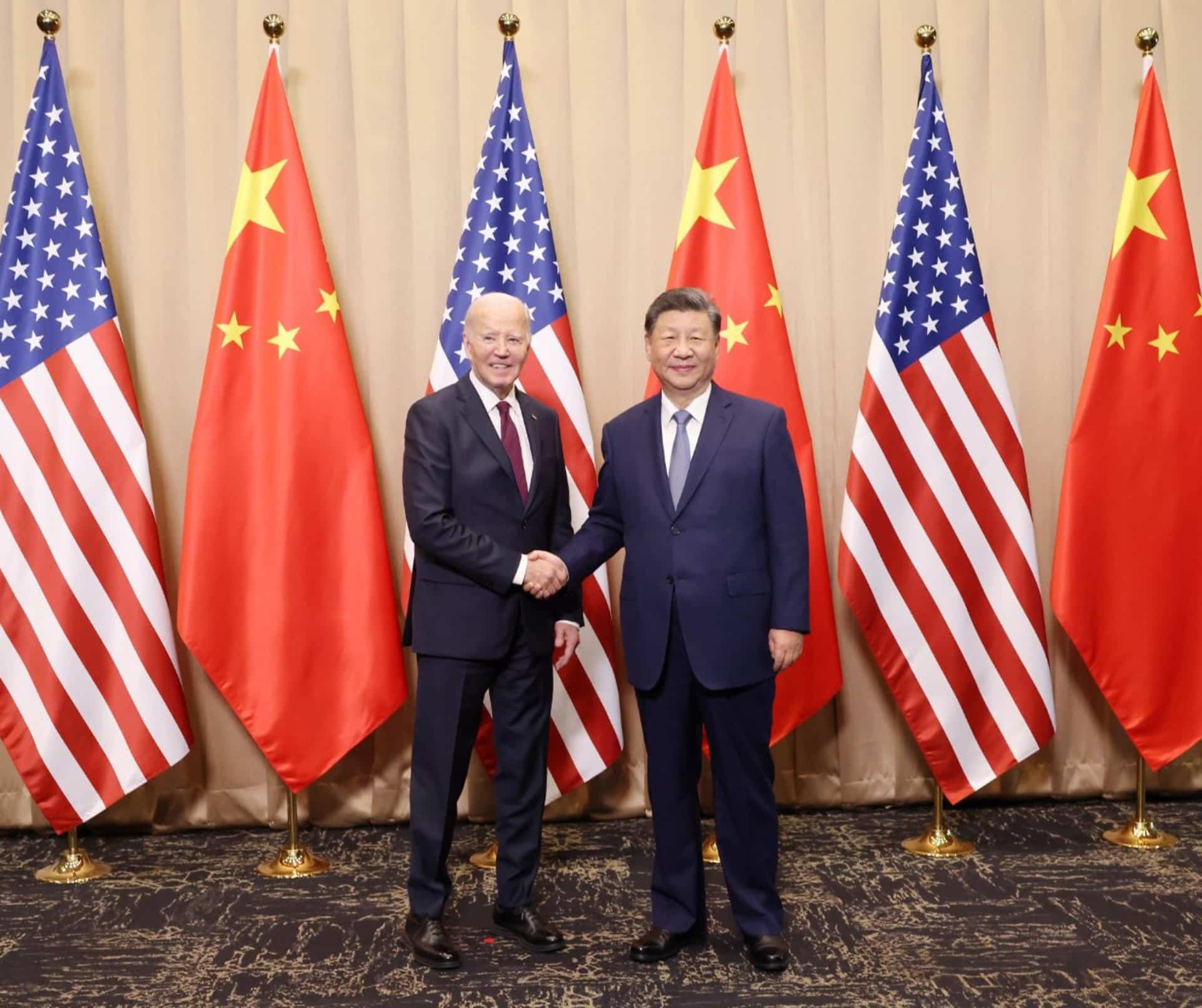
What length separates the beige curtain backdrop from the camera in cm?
391

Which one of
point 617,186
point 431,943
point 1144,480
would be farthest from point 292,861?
point 1144,480

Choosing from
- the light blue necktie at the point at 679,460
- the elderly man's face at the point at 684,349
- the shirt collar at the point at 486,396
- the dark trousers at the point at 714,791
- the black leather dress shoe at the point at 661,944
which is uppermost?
the elderly man's face at the point at 684,349

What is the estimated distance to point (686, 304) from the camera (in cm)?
272

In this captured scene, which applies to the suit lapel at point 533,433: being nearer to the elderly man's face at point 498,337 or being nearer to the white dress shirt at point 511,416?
the white dress shirt at point 511,416

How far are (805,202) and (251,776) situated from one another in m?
2.88

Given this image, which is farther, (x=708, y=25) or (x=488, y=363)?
(x=708, y=25)

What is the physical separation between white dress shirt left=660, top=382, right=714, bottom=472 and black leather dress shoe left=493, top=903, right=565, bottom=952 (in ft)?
3.96

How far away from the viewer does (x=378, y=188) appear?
3.96m

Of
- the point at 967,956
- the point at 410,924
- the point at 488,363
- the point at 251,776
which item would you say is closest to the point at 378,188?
the point at 488,363

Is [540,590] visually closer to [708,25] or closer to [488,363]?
[488,363]

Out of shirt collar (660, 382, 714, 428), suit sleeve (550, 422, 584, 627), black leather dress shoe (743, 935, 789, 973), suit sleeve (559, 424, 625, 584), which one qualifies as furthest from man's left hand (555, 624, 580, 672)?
black leather dress shoe (743, 935, 789, 973)

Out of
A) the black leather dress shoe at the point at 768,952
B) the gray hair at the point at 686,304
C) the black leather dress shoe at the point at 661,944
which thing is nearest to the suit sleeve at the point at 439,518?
the gray hair at the point at 686,304

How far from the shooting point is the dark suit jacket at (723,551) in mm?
2658

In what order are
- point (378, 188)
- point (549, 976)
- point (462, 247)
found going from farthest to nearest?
1. point (378, 188)
2. point (462, 247)
3. point (549, 976)
